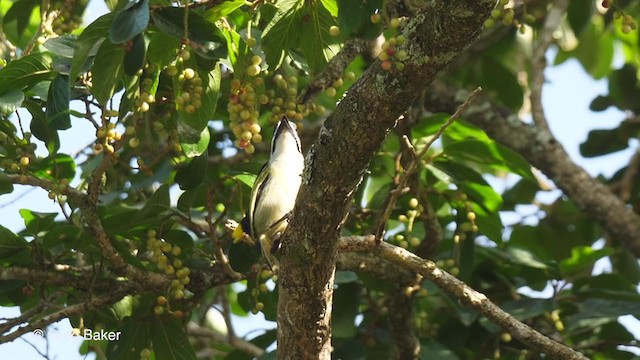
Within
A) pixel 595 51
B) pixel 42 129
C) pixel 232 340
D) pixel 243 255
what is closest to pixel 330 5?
pixel 243 255

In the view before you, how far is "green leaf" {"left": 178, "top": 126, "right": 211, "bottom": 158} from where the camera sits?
2928 millimetres

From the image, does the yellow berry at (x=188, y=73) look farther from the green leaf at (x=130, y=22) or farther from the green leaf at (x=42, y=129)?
the green leaf at (x=42, y=129)

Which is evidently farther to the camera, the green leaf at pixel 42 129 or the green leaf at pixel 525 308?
the green leaf at pixel 525 308

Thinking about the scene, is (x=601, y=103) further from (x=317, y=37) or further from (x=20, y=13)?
(x=20, y=13)

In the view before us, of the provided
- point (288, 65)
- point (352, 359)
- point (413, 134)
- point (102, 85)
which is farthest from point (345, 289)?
point (102, 85)

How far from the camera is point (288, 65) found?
11.2ft

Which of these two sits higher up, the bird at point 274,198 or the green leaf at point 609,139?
the green leaf at point 609,139

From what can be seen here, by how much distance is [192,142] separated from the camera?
294 cm

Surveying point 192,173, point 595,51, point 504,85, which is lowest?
point 192,173

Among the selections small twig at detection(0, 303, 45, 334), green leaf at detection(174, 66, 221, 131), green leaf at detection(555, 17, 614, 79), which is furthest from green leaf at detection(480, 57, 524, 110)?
small twig at detection(0, 303, 45, 334)

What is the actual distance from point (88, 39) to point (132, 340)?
1.16 meters

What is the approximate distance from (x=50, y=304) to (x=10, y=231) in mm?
279

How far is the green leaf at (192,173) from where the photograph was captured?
10.4 feet

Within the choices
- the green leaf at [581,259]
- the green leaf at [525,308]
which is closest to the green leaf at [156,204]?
the green leaf at [525,308]
